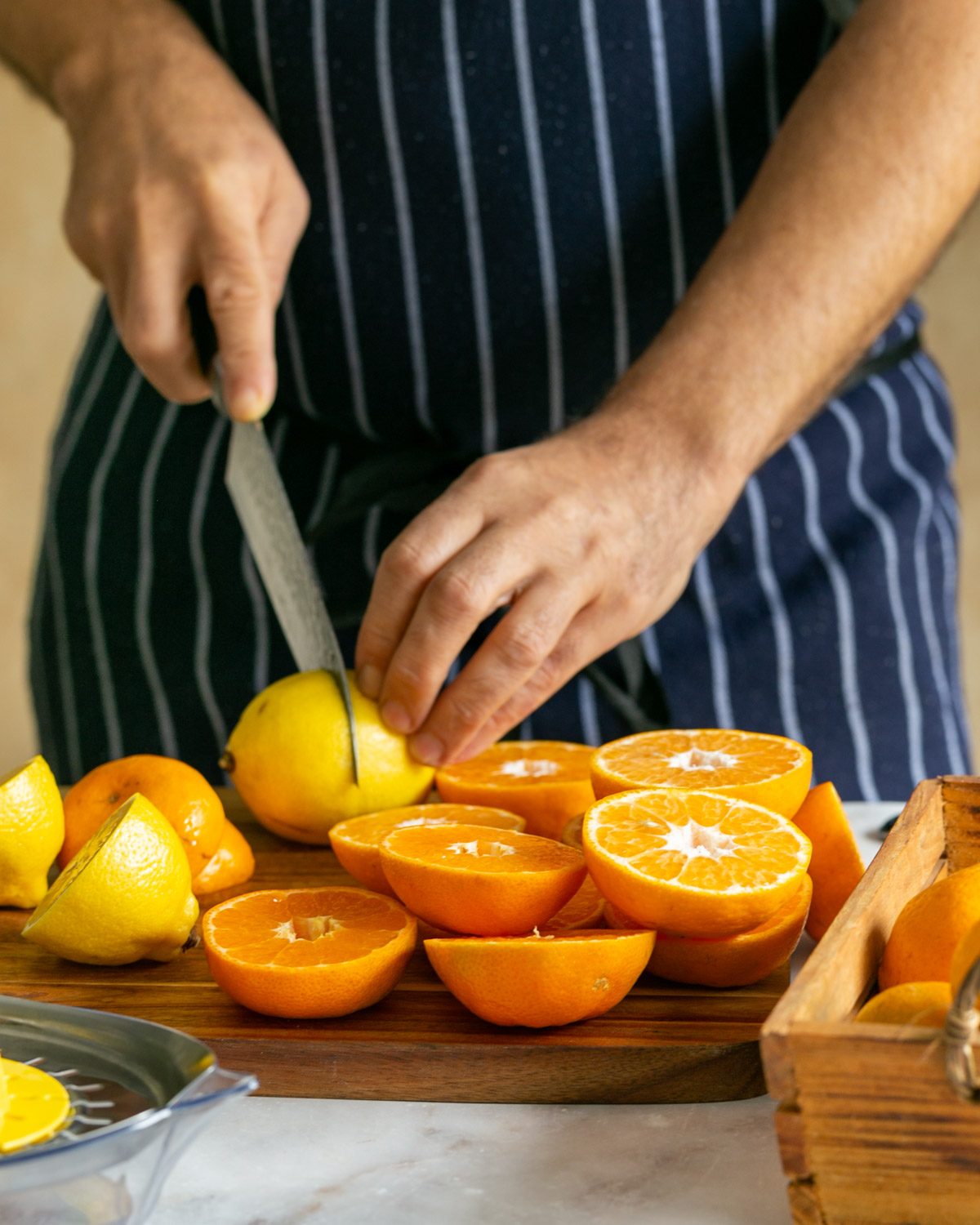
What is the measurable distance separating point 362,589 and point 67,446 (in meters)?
0.34

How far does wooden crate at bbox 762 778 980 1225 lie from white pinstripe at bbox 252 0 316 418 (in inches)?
30.5

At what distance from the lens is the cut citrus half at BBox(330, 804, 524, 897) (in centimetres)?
77

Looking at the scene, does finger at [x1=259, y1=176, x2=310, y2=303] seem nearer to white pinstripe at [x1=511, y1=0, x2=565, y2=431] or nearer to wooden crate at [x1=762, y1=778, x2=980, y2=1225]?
white pinstripe at [x1=511, y1=0, x2=565, y2=431]

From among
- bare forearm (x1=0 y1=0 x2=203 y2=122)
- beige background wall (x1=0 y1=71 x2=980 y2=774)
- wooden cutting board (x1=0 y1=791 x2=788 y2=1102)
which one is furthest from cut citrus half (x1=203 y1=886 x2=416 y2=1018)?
beige background wall (x1=0 y1=71 x2=980 y2=774)

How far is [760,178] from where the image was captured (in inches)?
39.1

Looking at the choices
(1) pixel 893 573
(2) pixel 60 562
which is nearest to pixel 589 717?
(1) pixel 893 573

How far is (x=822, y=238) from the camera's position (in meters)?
0.96

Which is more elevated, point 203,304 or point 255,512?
point 203,304

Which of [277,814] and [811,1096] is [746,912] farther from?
[277,814]

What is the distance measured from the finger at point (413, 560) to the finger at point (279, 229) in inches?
9.4

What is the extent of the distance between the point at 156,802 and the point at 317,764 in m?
0.11

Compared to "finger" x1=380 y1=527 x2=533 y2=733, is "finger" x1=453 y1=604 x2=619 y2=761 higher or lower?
"finger" x1=380 y1=527 x2=533 y2=733

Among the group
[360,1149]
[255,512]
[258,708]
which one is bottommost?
[360,1149]

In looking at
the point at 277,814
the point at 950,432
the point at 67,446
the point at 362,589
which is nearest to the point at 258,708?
the point at 277,814
